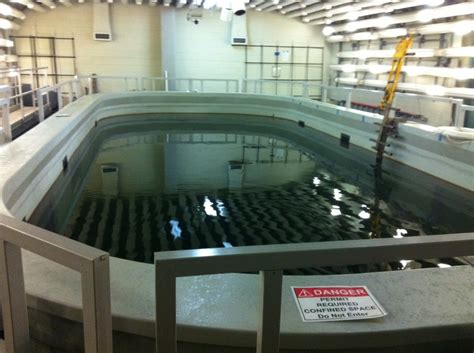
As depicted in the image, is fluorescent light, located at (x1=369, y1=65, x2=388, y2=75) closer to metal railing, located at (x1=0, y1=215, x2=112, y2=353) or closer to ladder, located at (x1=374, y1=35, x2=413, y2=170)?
ladder, located at (x1=374, y1=35, x2=413, y2=170)

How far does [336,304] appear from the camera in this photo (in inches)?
57.8

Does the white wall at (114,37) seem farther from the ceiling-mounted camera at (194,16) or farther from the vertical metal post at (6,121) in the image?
the vertical metal post at (6,121)

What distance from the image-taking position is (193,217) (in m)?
3.79

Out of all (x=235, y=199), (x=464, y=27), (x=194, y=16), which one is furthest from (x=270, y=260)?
(x=194, y=16)

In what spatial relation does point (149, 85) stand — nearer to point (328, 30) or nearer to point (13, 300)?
point (328, 30)

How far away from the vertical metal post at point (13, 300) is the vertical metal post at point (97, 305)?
1.27 feet

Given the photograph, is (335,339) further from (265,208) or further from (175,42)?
(175,42)

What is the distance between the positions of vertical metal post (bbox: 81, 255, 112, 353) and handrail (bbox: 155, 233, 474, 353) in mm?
143

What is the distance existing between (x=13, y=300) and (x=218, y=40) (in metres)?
13.3

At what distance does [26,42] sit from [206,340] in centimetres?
1333

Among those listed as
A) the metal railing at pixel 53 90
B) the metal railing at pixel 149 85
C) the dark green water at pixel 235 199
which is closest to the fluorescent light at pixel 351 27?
the metal railing at pixel 149 85

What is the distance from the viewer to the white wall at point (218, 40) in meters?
13.4

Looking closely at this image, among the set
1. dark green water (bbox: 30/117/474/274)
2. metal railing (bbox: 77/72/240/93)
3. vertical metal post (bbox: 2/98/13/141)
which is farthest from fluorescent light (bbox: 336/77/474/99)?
vertical metal post (bbox: 2/98/13/141)

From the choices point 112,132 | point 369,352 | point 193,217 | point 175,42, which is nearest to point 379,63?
point 175,42
